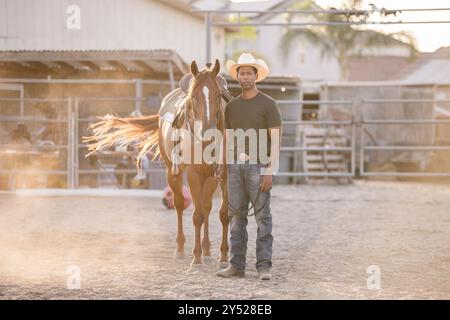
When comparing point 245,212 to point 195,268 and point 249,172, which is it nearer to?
point 249,172

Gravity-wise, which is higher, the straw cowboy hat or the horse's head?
the straw cowboy hat

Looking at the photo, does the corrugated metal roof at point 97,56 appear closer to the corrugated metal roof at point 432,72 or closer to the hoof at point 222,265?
the hoof at point 222,265

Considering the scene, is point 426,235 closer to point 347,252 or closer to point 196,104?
point 347,252

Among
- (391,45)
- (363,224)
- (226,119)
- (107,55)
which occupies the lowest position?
(363,224)

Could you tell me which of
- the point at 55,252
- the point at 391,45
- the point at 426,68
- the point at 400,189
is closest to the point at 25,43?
the point at 400,189

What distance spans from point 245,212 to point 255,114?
91 cm

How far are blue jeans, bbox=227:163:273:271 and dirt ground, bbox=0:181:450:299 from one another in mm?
229

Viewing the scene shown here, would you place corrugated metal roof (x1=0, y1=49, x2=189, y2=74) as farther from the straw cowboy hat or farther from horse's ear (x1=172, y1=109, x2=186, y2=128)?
the straw cowboy hat

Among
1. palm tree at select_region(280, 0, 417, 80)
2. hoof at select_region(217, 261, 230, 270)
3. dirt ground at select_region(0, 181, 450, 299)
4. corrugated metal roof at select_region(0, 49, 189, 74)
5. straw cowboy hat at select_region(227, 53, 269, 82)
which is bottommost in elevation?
Answer: dirt ground at select_region(0, 181, 450, 299)

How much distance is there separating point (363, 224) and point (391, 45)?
112ft

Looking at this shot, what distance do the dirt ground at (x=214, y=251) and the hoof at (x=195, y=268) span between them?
0.24 ft

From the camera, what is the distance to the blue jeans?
20.7ft

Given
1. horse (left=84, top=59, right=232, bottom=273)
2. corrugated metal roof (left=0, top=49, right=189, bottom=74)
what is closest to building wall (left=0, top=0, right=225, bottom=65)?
corrugated metal roof (left=0, top=49, right=189, bottom=74)
